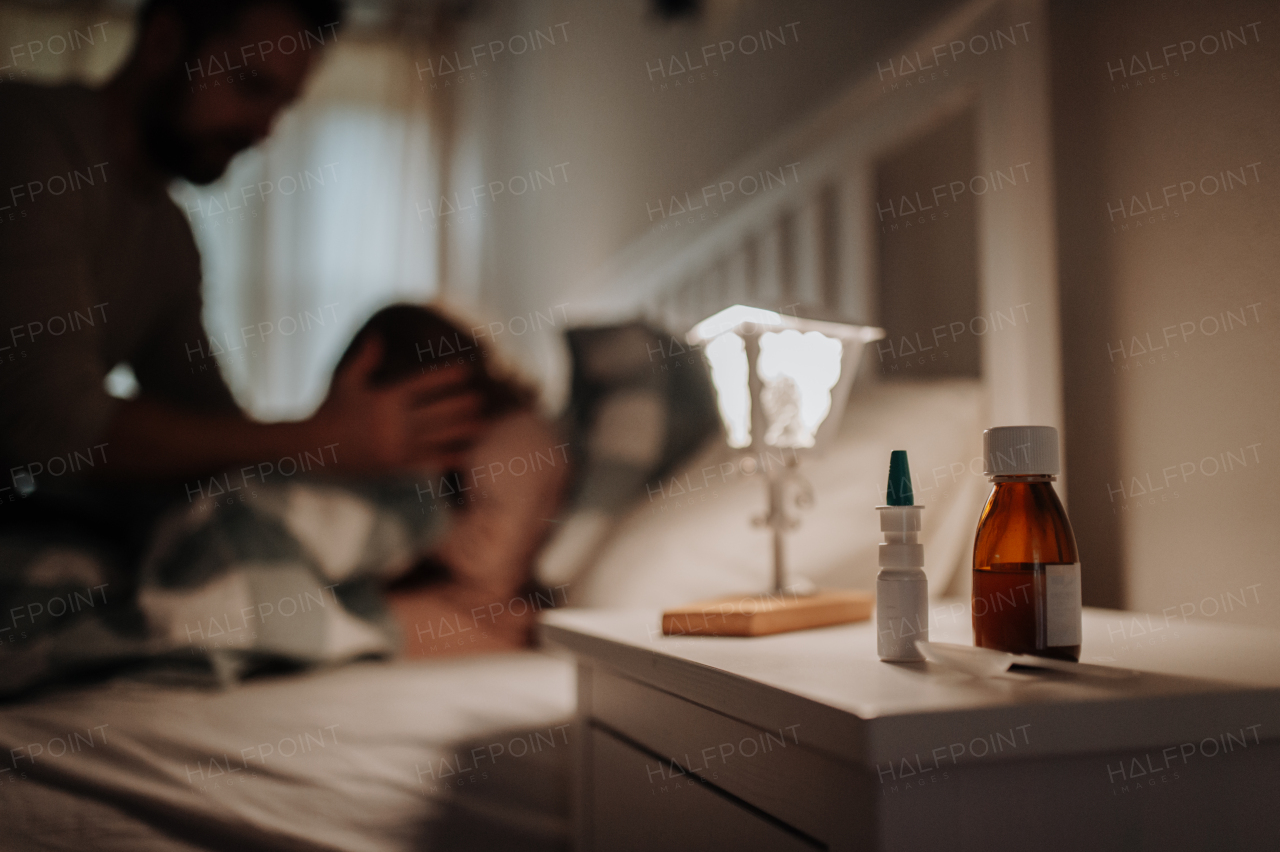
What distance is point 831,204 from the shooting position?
134cm

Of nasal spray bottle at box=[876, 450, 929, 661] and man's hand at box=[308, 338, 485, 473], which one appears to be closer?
nasal spray bottle at box=[876, 450, 929, 661]

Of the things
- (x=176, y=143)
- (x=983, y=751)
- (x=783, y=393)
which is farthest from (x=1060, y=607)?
(x=176, y=143)

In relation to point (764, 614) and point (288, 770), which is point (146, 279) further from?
point (764, 614)

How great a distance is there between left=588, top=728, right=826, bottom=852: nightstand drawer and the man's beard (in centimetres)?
173

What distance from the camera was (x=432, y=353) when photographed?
147 cm

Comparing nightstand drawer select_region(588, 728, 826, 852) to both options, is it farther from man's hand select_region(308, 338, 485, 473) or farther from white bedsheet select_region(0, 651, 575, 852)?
man's hand select_region(308, 338, 485, 473)

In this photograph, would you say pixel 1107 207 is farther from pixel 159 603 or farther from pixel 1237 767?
pixel 159 603

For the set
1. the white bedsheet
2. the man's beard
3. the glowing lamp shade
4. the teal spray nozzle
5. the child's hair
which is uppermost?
the man's beard

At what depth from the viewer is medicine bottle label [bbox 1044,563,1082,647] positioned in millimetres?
500

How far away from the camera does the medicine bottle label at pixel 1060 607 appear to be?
0.50 meters

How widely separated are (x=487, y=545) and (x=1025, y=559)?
79 cm

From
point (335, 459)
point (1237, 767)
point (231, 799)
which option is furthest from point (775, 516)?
point (335, 459)

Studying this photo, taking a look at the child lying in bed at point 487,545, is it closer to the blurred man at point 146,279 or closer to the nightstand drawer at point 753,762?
the blurred man at point 146,279

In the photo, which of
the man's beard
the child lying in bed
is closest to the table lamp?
the child lying in bed
